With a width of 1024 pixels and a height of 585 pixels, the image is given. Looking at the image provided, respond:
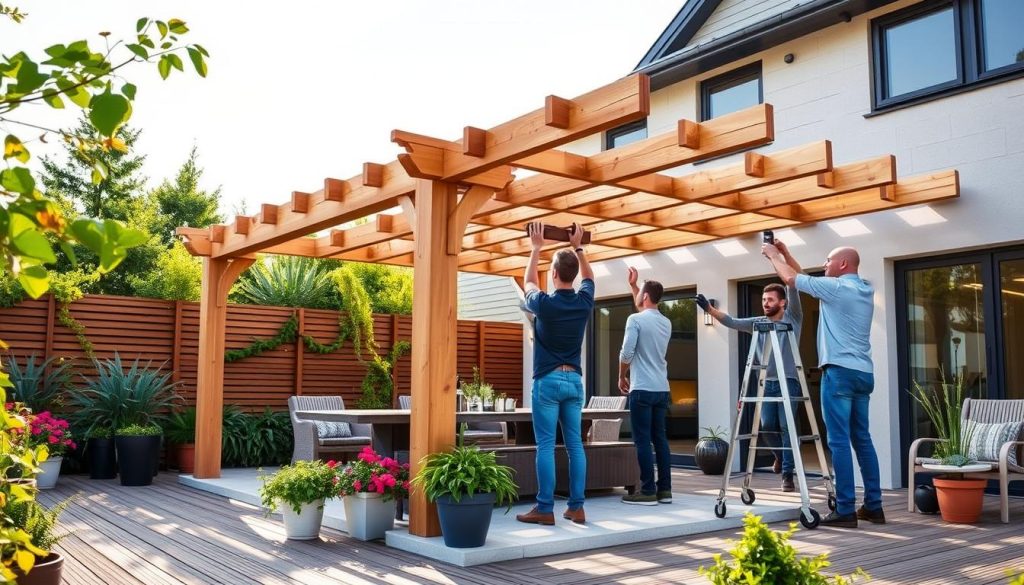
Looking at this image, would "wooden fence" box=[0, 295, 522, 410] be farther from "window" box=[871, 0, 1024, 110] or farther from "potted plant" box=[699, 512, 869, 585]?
"potted plant" box=[699, 512, 869, 585]

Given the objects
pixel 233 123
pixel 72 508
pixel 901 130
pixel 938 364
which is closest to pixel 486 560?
pixel 72 508

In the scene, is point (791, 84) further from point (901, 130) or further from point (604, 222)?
point (604, 222)

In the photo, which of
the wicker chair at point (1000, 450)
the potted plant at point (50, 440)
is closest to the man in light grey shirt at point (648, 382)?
the wicker chair at point (1000, 450)

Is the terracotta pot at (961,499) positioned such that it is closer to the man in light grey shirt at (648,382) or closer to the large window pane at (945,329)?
the large window pane at (945,329)

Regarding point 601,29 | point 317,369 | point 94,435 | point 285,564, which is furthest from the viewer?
point 601,29

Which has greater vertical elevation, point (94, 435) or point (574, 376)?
point (574, 376)

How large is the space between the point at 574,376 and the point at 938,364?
386 cm

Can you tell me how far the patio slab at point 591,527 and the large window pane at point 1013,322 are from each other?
2197mm

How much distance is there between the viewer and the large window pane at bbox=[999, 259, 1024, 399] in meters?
6.91

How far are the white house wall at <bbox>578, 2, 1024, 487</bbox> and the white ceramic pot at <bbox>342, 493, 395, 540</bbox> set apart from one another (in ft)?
15.0

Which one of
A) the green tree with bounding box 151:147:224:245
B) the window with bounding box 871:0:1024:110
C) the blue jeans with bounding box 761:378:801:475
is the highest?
the green tree with bounding box 151:147:224:245

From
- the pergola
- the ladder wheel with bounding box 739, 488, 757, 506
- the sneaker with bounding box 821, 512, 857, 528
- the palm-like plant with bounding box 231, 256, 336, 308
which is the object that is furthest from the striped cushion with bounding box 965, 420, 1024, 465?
the palm-like plant with bounding box 231, 256, 336, 308

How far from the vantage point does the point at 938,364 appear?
7445 millimetres

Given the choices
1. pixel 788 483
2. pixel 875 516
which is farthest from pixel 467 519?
pixel 788 483
